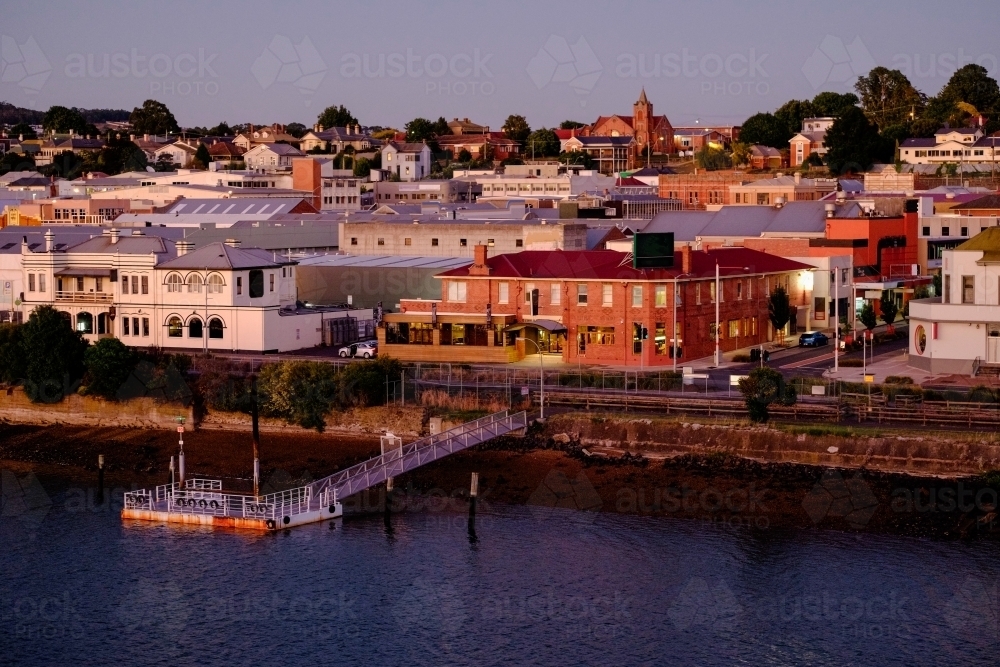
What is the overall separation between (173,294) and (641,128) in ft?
410

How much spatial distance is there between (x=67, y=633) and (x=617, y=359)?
27845mm

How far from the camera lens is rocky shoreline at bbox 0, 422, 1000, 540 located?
45062 mm

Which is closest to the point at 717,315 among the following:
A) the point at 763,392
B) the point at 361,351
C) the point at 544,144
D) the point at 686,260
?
the point at 686,260

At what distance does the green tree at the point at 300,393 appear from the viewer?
55688mm

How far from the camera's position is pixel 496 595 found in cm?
4009

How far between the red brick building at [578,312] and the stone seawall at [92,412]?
8816mm

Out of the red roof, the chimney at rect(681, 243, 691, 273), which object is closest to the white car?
the red roof

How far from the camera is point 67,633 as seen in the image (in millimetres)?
38531

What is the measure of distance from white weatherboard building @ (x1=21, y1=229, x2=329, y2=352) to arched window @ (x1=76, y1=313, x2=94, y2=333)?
1.6 inches

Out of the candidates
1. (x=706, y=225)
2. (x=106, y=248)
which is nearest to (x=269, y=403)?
(x=106, y=248)

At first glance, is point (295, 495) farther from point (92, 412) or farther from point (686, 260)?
point (686, 260)

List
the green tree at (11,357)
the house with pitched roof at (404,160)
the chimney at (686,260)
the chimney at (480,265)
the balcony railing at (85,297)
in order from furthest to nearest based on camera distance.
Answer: the house with pitched roof at (404,160), the balcony railing at (85,297), the chimney at (480,265), the green tree at (11,357), the chimney at (686,260)

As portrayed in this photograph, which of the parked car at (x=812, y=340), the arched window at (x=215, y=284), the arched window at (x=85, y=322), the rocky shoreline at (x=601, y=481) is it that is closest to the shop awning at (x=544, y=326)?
the rocky shoreline at (x=601, y=481)

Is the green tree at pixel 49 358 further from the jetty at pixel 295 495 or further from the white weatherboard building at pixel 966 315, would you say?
the white weatherboard building at pixel 966 315
